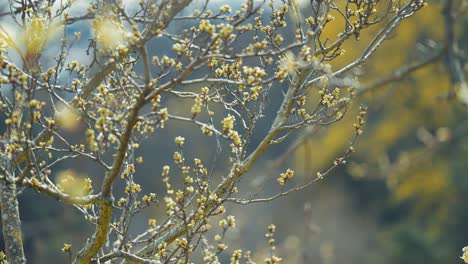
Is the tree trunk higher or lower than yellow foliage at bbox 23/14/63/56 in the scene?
lower

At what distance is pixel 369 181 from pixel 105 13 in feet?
56.0

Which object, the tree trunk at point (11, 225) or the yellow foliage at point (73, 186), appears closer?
the yellow foliage at point (73, 186)

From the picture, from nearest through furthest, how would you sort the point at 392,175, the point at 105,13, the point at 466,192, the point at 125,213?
the point at 392,175 → the point at 105,13 → the point at 125,213 → the point at 466,192

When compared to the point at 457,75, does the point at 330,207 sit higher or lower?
higher

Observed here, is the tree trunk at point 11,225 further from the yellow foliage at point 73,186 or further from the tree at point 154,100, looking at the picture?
the yellow foliage at point 73,186

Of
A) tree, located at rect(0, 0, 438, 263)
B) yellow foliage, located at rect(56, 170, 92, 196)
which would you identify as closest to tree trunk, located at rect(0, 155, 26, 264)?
tree, located at rect(0, 0, 438, 263)

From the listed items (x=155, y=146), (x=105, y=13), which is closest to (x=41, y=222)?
(x=155, y=146)

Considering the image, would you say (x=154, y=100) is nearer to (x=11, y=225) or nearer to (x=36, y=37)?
(x=36, y=37)

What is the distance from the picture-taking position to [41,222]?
13.2m

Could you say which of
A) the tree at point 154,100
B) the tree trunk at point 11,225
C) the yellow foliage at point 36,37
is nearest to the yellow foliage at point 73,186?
the tree at point 154,100

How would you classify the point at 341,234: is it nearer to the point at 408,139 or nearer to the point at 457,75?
the point at 408,139

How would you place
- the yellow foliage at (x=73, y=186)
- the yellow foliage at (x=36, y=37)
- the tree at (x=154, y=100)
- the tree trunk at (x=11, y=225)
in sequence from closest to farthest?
the tree at (x=154, y=100)
the yellow foliage at (x=36, y=37)
the yellow foliage at (x=73, y=186)
the tree trunk at (x=11, y=225)

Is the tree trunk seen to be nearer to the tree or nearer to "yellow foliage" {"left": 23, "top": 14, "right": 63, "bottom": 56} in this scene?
the tree

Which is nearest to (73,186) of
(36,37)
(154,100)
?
(36,37)
